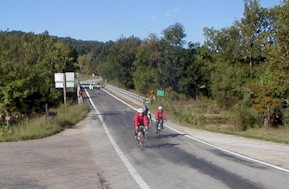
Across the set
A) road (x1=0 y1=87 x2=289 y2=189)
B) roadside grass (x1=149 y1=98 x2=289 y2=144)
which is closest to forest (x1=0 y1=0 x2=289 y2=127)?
roadside grass (x1=149 y1=98 x2=289 y2=144)

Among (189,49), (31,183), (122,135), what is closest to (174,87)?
(189,49)

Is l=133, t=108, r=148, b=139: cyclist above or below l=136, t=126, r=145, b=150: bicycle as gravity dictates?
above

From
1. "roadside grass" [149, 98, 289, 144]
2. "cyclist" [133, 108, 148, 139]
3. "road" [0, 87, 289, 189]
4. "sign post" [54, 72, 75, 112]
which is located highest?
"sign post" [54, 72, 75, 112]

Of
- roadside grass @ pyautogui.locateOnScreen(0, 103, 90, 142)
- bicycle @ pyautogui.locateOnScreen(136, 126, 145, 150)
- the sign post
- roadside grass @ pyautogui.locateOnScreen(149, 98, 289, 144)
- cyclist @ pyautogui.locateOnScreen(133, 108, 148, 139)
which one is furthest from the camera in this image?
the sign post

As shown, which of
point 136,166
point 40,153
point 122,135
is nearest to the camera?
point 136,166

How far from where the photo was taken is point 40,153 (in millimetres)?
15992

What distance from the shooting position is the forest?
32947mm

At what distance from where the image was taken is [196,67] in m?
72.6

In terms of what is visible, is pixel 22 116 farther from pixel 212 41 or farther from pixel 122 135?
pixel 212 41

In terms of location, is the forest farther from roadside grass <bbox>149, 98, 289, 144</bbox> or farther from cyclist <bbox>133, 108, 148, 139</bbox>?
cyclist <bbox>133, 108, 148, 139</bbox>

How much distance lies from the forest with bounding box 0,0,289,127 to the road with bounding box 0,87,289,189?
14783mm

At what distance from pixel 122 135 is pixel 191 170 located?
10.4 m

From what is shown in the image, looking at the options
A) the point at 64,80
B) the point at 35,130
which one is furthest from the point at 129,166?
the point at 64,80

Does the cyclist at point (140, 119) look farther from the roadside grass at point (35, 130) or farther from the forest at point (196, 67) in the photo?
the forest at point (196, 67)
